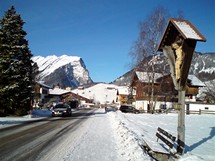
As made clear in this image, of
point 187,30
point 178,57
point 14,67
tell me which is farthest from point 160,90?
point 187,30

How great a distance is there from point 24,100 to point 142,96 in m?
34.8

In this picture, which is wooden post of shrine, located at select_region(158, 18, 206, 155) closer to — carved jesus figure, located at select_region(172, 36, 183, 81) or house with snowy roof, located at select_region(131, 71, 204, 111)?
carved jesus figure, located at select_region(172, 36, 183, 81)

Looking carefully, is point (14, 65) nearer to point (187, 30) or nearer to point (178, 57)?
point (178, 57)

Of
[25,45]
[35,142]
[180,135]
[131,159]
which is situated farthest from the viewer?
[25,45]

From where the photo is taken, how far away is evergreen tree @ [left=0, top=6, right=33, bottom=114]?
2491 centimetres

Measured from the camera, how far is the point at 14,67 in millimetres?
26203

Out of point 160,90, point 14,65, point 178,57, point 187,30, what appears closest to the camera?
point 187,30

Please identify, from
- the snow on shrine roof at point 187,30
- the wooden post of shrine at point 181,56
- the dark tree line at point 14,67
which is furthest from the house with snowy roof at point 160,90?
the snow on shrine roof at point 187,30

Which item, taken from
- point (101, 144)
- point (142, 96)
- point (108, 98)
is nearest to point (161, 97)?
point (142, 96)

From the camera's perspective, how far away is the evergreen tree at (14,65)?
81.7 feet

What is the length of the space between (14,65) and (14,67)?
0.83 feet

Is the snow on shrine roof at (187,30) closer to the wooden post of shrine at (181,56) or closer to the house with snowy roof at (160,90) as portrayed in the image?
the wooden post of shrine at (181,56)

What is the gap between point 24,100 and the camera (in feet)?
86.7

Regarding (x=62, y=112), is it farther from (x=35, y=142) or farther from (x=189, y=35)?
(x=189, y=35)
